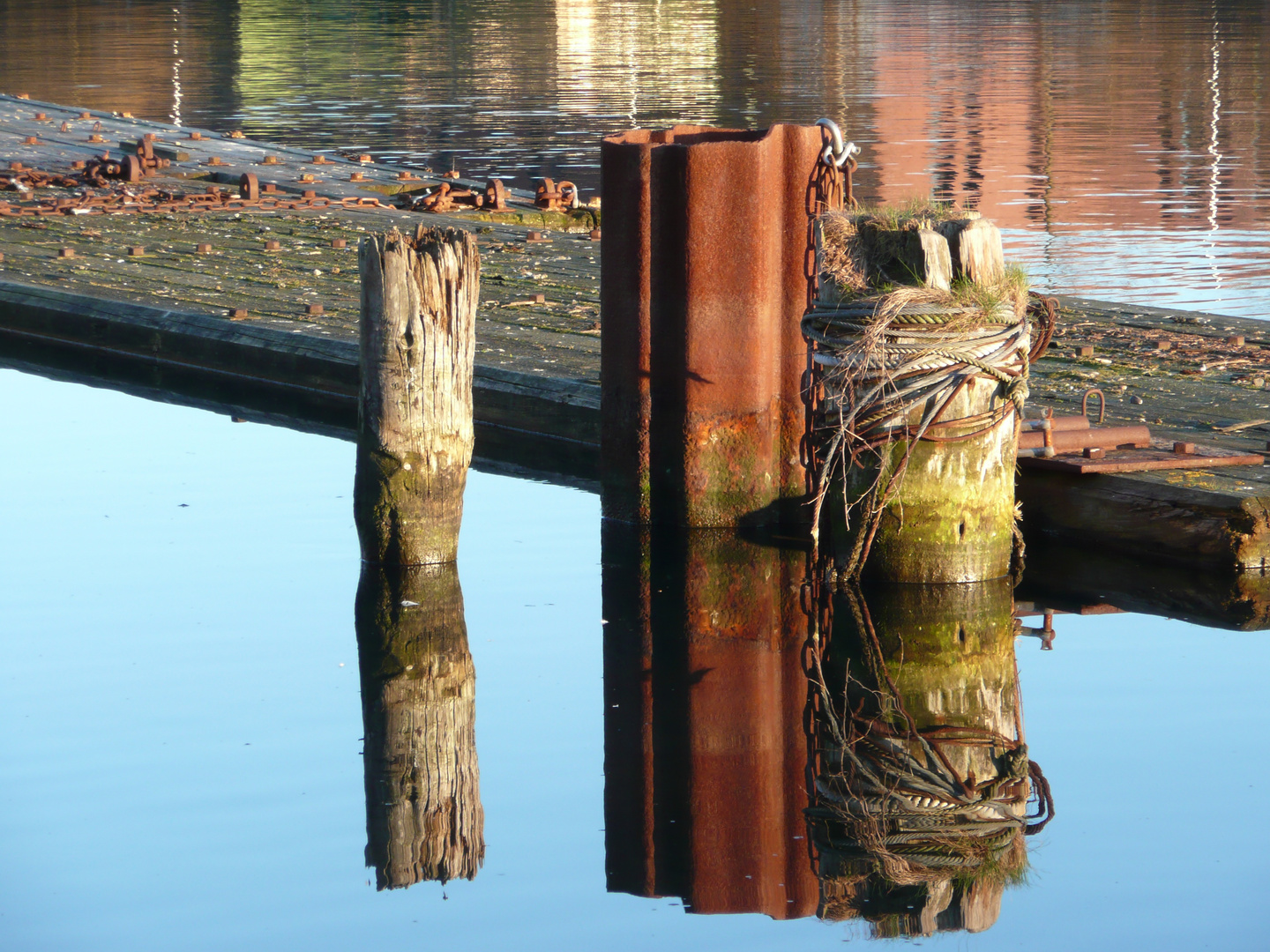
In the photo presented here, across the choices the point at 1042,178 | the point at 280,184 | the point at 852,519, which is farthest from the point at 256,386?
the point at 1042,178

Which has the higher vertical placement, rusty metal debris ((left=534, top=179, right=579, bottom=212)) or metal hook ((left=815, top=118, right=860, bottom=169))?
metal hook ((left=815, top=118, right=860, bottom=169))

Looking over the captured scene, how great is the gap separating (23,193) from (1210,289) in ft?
32.3

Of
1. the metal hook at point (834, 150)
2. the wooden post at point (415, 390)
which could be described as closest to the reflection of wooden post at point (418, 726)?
the wooden post at point (415, 390)

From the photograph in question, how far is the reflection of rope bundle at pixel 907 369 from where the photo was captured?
629 centimetres

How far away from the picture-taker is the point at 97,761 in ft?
16.5

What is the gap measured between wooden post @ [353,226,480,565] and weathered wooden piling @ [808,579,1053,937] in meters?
1.56

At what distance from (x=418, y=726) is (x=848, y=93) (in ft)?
95.8

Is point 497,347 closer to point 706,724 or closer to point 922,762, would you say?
point 706,724

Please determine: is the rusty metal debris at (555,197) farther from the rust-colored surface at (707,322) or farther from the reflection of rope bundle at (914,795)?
the reflection of rope bundle at (914,795)

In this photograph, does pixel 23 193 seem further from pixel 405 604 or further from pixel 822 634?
pixel 822 634

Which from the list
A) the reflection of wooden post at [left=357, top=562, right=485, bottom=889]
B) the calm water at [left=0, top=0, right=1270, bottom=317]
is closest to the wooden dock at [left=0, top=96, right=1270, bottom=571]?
the reflection of wooden post at [left=357, top=562, right=485, bottom=889]

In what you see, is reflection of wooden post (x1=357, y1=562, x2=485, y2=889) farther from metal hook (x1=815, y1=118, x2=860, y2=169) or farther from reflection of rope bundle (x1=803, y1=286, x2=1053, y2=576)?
metal hook (x1=815, y1=118, x2=860, y2=169)

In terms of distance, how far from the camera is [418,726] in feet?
17.6

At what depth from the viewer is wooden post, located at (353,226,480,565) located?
6562mm
